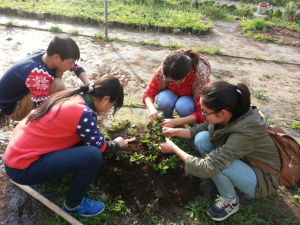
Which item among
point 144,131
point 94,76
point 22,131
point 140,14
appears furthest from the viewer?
point 140,14

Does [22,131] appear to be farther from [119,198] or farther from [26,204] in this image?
[119,198]

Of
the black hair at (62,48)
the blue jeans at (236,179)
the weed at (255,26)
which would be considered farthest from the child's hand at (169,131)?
the weed at (255,26)

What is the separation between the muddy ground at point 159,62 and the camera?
415 centimetres

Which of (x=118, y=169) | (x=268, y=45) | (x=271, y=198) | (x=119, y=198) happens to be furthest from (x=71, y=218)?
(x=268, y=45)

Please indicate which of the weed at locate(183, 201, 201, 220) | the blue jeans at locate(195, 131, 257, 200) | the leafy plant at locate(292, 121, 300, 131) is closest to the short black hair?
the blue jeans at locate(195, 131, 257, 200)

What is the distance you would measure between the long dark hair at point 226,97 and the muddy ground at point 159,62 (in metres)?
0.96

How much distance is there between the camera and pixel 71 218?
212 cm

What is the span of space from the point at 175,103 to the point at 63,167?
1.73 meters

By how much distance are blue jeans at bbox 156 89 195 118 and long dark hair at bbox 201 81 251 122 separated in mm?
1085

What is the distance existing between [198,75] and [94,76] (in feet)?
7.33

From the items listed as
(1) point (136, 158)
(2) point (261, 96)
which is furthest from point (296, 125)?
(1) point (136, 158)

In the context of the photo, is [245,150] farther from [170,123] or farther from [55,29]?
[55,29]

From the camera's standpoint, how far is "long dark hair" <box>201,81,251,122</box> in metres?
2.03

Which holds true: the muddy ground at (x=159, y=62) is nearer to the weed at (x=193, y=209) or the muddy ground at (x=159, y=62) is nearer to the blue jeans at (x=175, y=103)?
the weed at (x=193, y=209)
